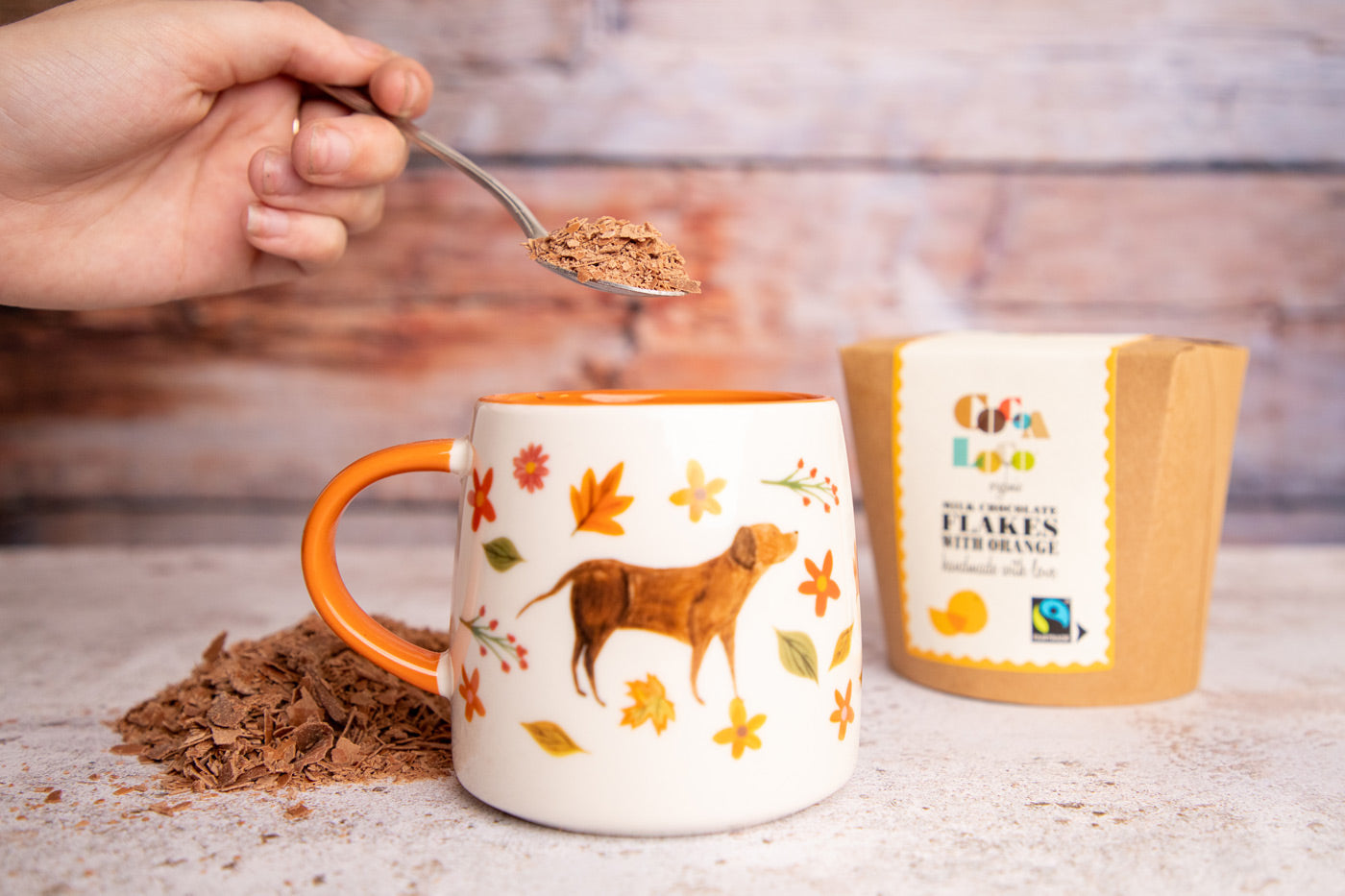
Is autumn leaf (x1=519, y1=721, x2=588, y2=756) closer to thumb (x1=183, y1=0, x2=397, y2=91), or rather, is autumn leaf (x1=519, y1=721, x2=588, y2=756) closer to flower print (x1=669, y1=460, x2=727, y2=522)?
flower print (x1=669, y1=460, x2=727, y2=522)

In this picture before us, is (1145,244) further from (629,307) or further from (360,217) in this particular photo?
(360,217)

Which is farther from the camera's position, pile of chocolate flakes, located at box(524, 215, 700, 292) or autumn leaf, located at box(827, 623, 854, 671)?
pile of chocolate flakes, located at box(524, 215, 700, 292)

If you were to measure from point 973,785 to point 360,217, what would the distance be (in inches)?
25.9

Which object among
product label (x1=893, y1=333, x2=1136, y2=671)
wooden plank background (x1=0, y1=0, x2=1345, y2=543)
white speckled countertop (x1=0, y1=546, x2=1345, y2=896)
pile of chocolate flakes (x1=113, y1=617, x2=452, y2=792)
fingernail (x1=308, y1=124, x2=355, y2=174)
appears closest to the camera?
white speckled countertop (x1=0, y1=546, x2=1345, y2=896)

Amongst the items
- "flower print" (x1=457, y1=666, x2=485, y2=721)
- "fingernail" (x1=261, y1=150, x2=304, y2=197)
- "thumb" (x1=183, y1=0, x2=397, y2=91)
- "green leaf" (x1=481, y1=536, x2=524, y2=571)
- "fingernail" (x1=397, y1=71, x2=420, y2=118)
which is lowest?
"flower print" (x1=457, y1=666, x2=485, y2=721)

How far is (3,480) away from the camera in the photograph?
123 cm

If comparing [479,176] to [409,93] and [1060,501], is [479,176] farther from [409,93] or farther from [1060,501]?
[1060,501]

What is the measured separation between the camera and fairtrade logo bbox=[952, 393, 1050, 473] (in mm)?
655

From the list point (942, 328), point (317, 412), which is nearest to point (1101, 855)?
point (942, 328)

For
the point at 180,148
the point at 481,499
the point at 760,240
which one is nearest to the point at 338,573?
the point at 481,499

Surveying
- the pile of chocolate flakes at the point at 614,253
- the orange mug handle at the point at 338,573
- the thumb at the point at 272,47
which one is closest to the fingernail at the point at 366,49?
the thumb at the point at 272,47

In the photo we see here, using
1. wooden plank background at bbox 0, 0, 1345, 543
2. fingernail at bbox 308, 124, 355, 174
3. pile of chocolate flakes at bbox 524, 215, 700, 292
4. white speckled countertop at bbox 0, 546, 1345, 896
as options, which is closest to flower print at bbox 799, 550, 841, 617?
white speckled countertop at bbox 0, 546, 1345, 896

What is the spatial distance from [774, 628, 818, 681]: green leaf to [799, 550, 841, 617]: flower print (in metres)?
0.02

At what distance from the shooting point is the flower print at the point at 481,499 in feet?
1.59
